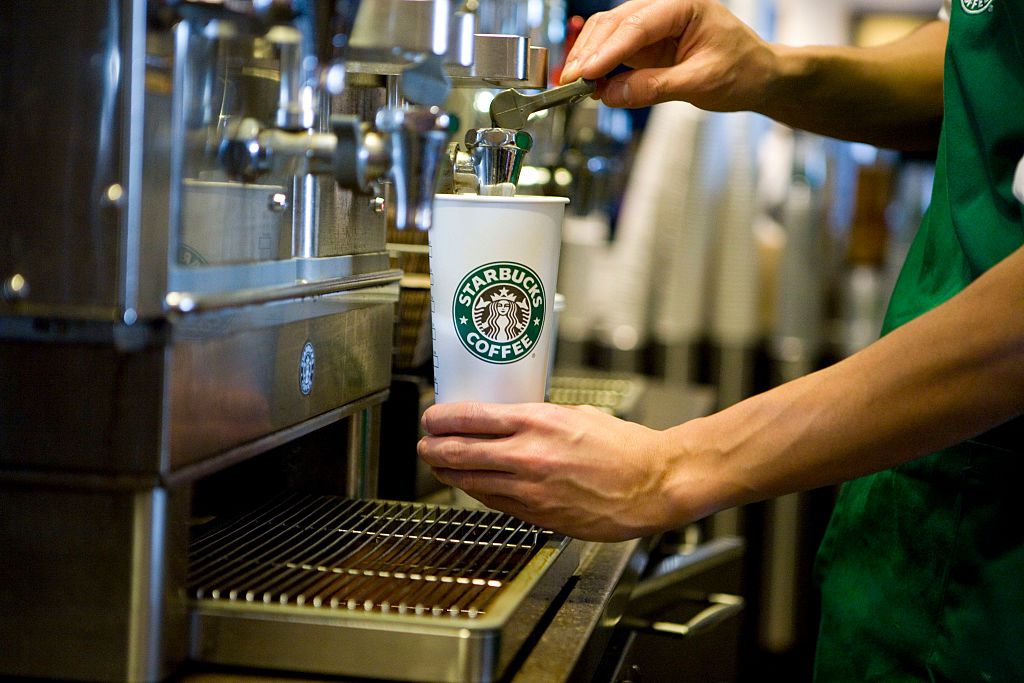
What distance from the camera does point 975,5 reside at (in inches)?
41.6

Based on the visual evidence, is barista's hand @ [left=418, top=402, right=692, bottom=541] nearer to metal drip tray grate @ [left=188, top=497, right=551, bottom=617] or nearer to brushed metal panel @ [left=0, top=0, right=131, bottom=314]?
metal drip tray grate @ [left=188, top=497, right=551, bottom=617]

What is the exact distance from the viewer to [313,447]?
108 centimetres

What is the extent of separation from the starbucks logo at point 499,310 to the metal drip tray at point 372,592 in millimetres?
165

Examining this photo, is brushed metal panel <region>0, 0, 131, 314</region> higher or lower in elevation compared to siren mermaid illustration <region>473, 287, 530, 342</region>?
higher

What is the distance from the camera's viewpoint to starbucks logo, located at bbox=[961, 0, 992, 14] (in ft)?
3.42

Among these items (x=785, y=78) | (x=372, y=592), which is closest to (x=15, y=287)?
(x=372, y=592)

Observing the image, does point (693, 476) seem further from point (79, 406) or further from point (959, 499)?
point (79, 406)

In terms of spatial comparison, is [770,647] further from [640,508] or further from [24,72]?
[24,72]

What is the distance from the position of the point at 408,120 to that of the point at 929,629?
73cm

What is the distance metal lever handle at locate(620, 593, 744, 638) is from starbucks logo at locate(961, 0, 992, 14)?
67 cm

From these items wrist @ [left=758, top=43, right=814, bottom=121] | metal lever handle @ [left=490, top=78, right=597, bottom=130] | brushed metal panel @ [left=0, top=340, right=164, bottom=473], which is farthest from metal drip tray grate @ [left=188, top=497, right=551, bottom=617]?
wrist @ [left=758, top=43, right=814, bottom=121]

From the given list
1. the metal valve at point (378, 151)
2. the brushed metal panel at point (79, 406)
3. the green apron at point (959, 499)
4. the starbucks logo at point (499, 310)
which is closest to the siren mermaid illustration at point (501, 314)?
the starbucks logo at point (499, 310)

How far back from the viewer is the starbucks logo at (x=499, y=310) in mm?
858

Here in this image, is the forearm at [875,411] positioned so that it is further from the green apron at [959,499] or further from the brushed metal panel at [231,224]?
the brushed metal panel at [231,224]
